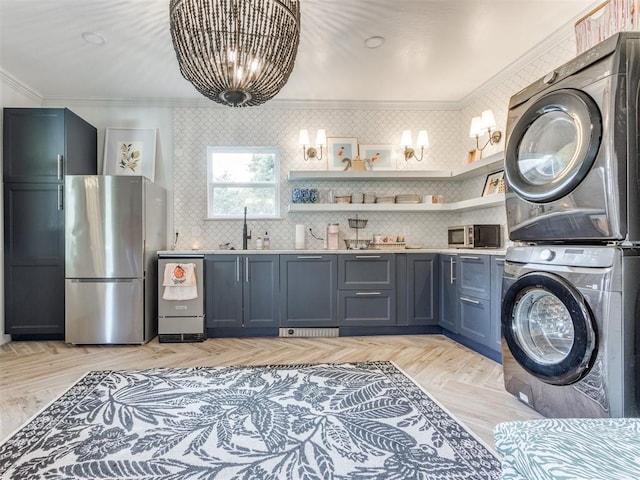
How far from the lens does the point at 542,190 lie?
1871mm

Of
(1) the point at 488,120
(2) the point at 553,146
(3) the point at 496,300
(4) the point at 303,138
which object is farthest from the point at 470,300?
(4) the point at 303,138

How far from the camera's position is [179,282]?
3.59 metres

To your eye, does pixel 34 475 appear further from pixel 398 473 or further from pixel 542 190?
pixel 542 190

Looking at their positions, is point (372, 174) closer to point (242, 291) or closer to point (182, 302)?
point (242, 291)

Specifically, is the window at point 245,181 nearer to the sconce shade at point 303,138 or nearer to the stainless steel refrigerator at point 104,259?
the sconce shade at point 303,138

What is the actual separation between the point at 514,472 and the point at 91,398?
2.37 metres

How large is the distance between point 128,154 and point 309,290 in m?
2.61

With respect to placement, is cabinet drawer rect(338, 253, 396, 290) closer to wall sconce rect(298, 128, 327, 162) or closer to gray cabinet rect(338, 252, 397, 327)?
gray cabinet rect(338, 252, 397, 327)

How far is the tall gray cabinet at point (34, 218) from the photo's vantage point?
3521 mm

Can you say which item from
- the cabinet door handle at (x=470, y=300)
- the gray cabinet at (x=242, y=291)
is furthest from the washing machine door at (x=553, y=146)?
the gray cabinet at (x=242, y=291)

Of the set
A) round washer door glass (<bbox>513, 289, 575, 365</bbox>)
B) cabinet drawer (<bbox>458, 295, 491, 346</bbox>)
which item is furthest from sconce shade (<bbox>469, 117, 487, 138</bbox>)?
round washer door glass (<bbox>513, 289, 575, 365</bbox>)

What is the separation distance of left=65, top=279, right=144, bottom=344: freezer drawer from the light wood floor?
103 mm

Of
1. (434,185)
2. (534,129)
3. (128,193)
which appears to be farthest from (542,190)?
(128,193)

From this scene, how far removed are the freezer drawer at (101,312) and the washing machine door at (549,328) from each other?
125 inches
